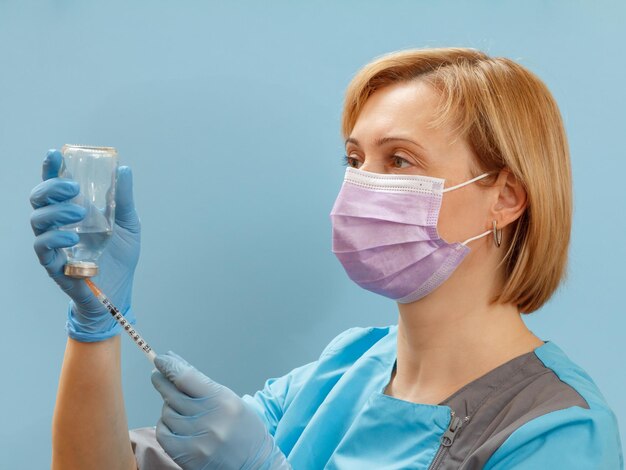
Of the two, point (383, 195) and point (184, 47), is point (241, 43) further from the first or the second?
point (383, 195)

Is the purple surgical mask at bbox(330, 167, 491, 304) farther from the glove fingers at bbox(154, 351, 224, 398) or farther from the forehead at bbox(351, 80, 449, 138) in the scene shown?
the glove fingers at bbox(154, 351, 224, 398)

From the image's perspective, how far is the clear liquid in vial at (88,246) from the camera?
1.52m

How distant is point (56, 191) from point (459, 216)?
72cm

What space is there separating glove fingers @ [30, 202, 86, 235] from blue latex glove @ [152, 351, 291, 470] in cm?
27

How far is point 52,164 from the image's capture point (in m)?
1.45

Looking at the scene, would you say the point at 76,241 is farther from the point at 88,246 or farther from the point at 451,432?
the point at 451,432

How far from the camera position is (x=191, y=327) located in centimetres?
240

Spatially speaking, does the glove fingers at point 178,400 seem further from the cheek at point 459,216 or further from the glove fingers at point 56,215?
the cheek at point 459,216

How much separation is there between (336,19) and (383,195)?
2.99 ft

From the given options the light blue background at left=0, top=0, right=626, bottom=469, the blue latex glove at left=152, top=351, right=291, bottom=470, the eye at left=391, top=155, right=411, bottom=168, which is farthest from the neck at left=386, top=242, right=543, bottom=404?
the light blue background at left=0, top=0, right=626, bottom=469

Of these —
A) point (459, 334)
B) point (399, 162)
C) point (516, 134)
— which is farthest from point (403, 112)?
point (459, 334)

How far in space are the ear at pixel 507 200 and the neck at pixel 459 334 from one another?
106mm

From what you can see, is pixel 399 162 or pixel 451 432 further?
pixel 399 162

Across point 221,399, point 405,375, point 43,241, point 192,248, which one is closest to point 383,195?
point 405,375
